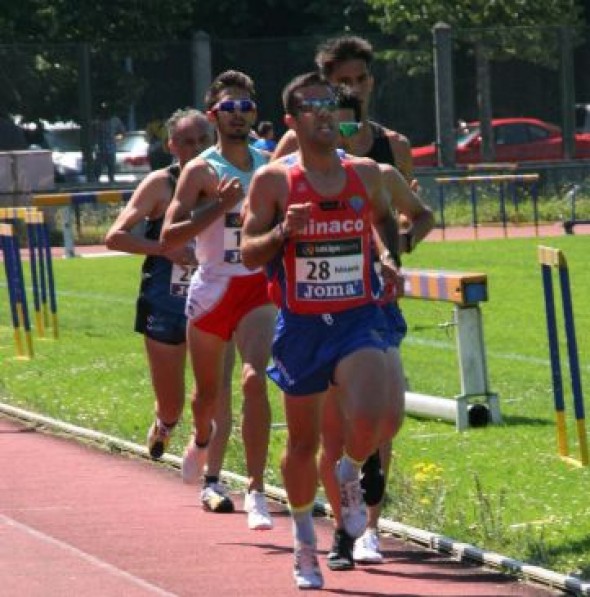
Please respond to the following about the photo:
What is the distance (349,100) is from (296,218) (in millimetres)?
1670

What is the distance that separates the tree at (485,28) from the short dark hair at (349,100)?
29404mm

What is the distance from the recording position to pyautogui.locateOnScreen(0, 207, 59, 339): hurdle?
19.0m

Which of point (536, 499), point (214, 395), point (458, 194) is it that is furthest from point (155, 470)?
point (458, 194)

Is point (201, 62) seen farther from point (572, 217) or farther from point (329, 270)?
point (329, 270)

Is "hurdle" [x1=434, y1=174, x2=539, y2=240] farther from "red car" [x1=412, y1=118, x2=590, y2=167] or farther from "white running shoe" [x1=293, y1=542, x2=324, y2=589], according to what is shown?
"white running shoe" [x1=293, y1=542, x2=324, y2=589]

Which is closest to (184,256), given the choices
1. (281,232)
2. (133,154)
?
(281,232)

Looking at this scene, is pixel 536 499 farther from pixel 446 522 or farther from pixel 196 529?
pixel 196 529

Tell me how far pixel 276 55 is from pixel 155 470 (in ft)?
90.0

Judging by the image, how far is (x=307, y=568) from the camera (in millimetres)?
8461

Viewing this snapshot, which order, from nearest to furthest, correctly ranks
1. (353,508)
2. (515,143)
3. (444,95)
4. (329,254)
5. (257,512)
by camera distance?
(329,254) → (353,508) → (257,512) → (515,143) → (444,95)

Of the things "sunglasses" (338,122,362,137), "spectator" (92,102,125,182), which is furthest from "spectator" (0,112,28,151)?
"sunglasses" (338,122,362,137)

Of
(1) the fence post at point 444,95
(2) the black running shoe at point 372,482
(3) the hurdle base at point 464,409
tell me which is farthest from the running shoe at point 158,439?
(1) the fence post at point 444,95

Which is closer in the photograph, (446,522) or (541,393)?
(446,522)

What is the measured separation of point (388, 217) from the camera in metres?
8.89
